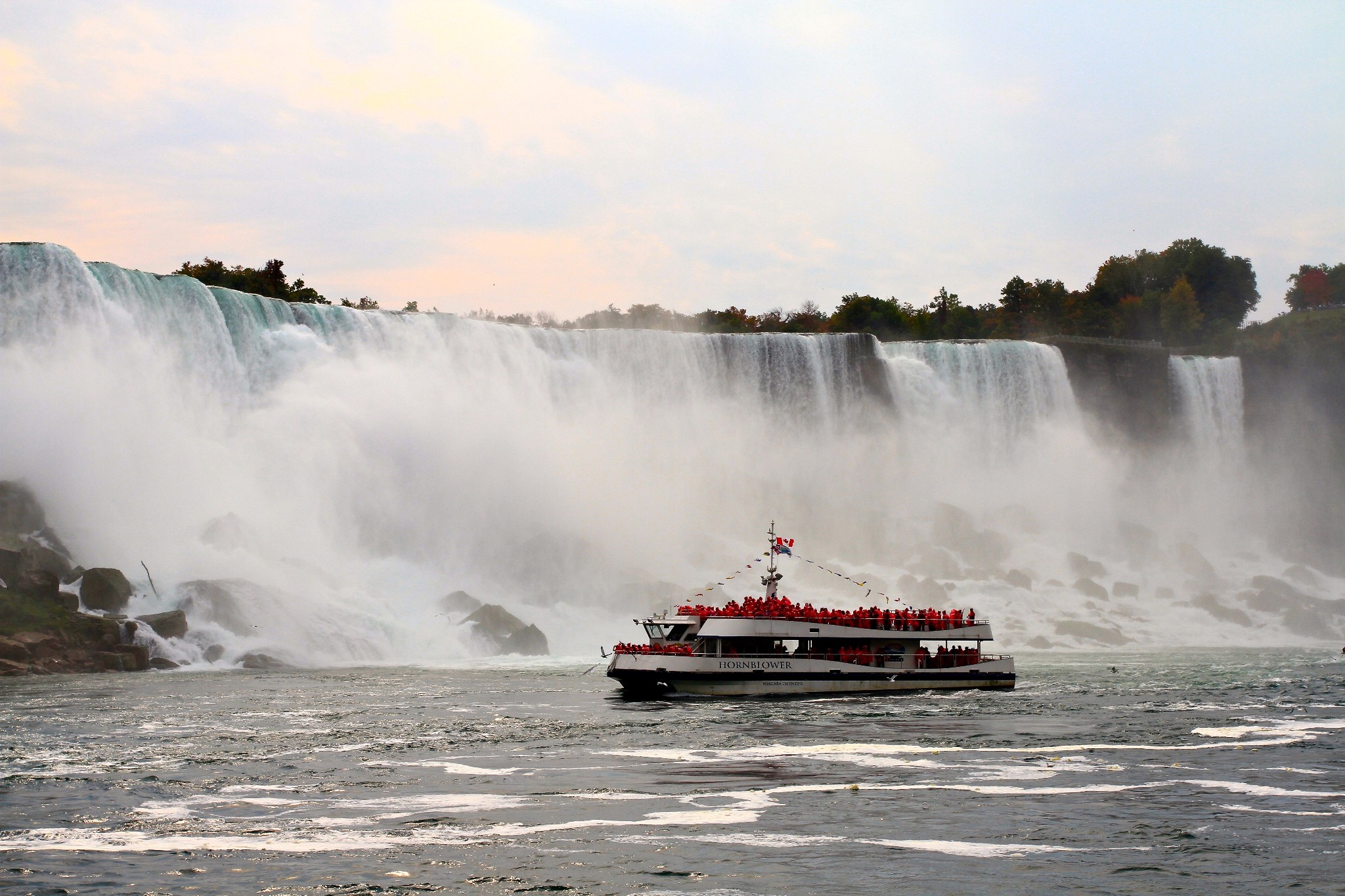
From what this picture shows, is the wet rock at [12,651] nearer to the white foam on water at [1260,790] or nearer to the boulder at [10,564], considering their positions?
the boulder at [10,564]

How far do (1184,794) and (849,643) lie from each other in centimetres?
1844

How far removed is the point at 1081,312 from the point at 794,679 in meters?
88.8

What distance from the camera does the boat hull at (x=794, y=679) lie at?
37406 millimetres

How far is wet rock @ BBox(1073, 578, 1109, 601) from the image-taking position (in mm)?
71062

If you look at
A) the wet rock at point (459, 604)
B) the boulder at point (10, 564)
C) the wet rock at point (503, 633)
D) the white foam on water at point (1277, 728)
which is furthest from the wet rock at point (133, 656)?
the white foam on water at point (1277, 728)

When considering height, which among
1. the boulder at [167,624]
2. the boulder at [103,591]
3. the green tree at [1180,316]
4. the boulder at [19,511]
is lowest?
the boulder at [167,624]

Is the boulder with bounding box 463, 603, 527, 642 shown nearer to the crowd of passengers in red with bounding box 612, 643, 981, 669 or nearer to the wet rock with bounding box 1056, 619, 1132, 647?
the crowd of passengers in red with bounding box 612, 643, 981, 669

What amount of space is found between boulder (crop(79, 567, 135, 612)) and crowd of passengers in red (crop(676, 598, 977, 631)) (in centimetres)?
2060

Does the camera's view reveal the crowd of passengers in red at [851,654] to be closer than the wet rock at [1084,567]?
Yes

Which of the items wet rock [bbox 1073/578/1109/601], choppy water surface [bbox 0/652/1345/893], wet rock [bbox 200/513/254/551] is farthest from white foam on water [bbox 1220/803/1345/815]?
wet rock [bbox 1073/578/1109/601]

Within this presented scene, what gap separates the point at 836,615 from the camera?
39.8 meters

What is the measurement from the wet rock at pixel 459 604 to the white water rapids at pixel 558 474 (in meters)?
1.14

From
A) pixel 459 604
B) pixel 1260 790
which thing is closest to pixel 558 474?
pixel 459 604

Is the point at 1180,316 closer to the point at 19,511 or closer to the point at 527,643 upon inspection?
the point at 527,643
